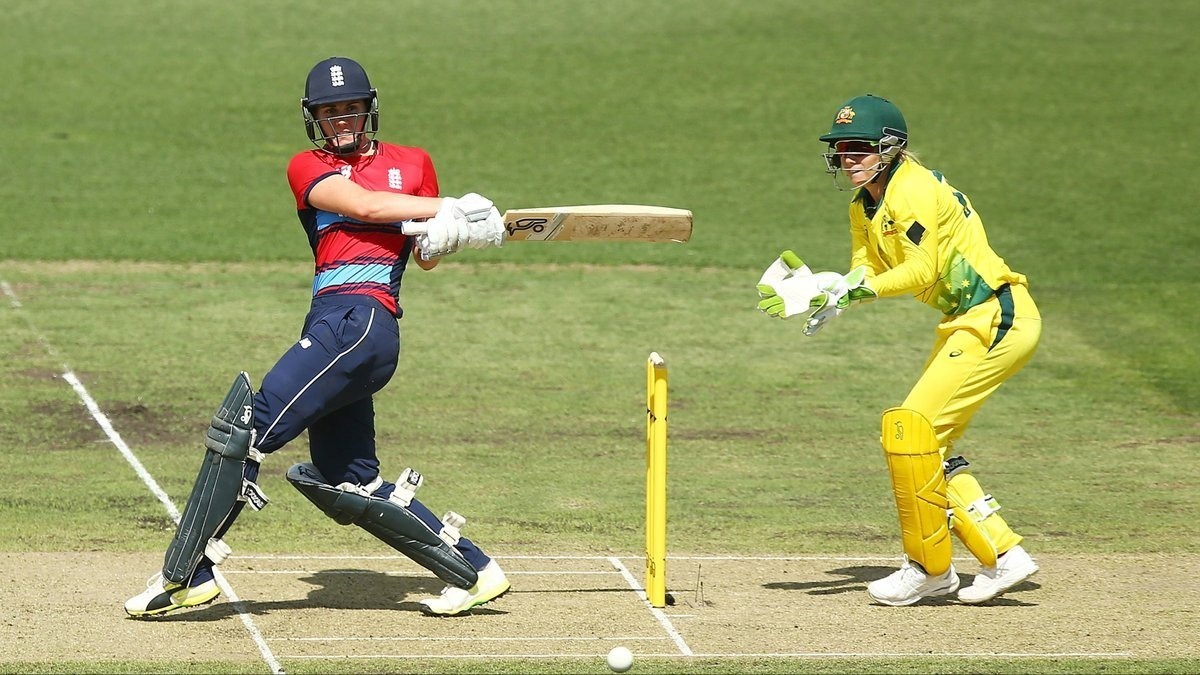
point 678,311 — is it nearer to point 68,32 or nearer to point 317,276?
point 317,276

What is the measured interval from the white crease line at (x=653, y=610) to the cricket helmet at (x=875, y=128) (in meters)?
2.02

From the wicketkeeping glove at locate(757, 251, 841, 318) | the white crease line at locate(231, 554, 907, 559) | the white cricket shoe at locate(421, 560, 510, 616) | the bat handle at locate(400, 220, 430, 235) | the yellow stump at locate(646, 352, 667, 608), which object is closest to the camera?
the bat handle at locate(400, 220, 430, 235)

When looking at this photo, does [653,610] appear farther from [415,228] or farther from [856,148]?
[856,148]

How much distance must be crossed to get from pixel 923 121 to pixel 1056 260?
5224 mm

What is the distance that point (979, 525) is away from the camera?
710 centimetres

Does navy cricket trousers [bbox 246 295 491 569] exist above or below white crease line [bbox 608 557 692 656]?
above

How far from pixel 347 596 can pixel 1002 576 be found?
2860 mm

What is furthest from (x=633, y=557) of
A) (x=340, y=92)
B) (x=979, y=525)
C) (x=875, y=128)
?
(x=340, y=92)

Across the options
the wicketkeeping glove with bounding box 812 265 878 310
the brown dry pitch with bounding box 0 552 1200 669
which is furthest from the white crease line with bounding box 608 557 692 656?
the wicketkeeping glove with bounding box 812 265 878 310

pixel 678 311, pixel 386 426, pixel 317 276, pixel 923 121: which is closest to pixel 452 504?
pixel 386 426

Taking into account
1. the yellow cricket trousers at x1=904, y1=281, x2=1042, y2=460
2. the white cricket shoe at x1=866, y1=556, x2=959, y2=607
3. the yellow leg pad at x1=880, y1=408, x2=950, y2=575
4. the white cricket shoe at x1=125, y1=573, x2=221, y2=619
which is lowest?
the white cricket shoe at x1=866, y1=556, x2=959, y2=607

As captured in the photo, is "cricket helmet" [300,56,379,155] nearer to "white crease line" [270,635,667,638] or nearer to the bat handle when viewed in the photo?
the bat handle

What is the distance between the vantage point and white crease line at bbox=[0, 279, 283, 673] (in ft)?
20.6

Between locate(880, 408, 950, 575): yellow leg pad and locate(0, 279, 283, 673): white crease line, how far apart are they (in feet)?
8.84
